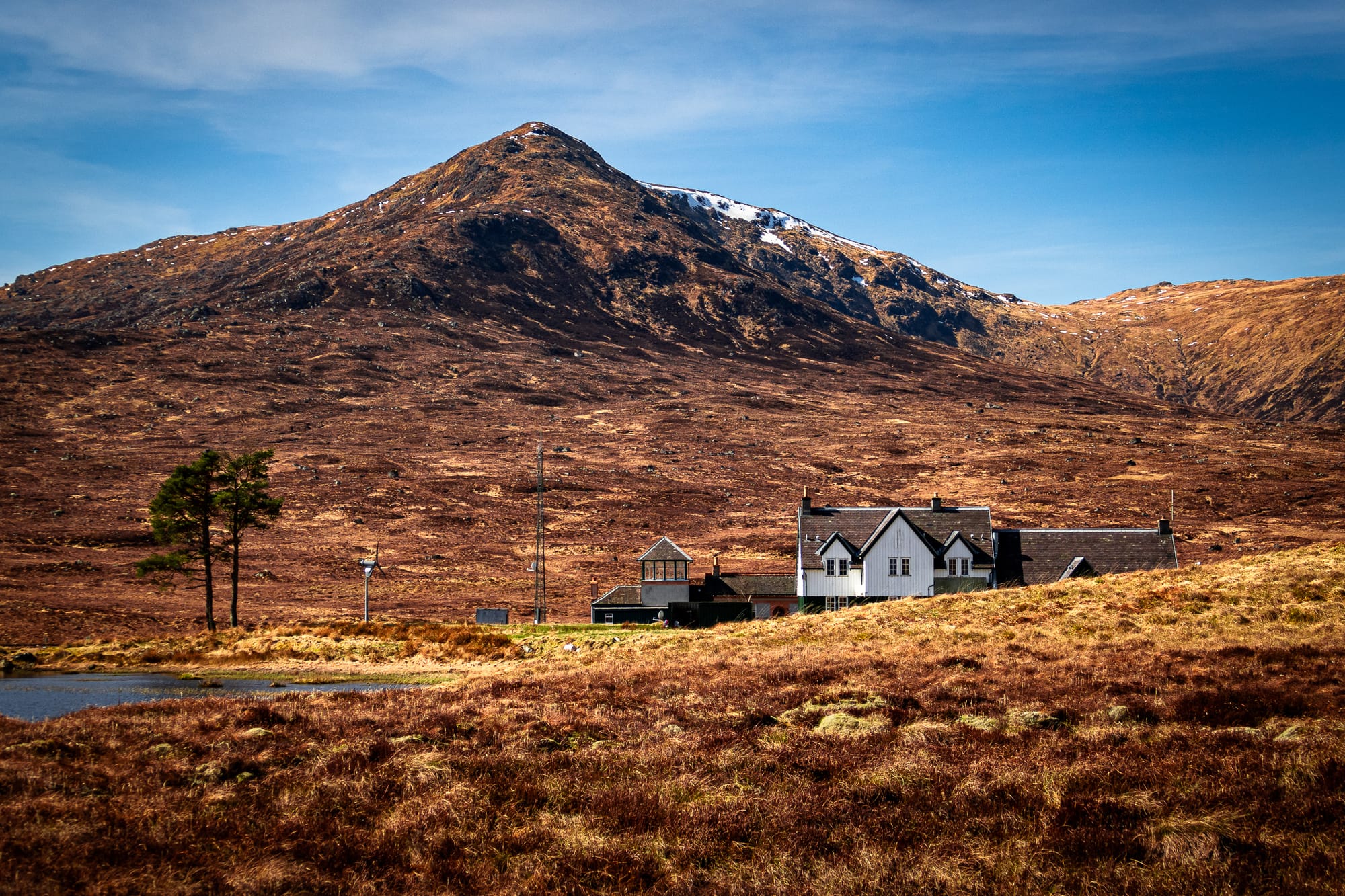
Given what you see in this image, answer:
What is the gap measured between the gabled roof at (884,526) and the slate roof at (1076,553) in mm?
1779

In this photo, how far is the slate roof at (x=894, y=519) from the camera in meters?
60.0

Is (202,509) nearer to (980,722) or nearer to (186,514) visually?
(186,514)

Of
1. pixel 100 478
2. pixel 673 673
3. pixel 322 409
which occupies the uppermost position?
pixel 322 409

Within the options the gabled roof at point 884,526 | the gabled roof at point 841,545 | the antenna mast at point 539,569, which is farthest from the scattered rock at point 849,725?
the gabled roof at point 884,526

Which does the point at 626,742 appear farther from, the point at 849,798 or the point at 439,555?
the point at 439,555

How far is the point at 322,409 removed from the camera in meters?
173

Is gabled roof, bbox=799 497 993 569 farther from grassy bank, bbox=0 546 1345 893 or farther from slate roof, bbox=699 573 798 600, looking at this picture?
grassy bank, bbox=0 546 1345 893

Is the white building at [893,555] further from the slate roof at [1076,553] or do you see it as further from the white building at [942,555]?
the slate roof at [1076,553]

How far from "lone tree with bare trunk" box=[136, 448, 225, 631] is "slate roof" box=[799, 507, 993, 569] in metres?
37.4

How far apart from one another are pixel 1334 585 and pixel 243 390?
18387 centimetres

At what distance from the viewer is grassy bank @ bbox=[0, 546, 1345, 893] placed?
934 cm

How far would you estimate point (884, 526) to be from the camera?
2370 inches

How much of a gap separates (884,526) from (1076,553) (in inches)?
479

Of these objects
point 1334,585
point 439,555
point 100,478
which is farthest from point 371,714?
point 100,478
